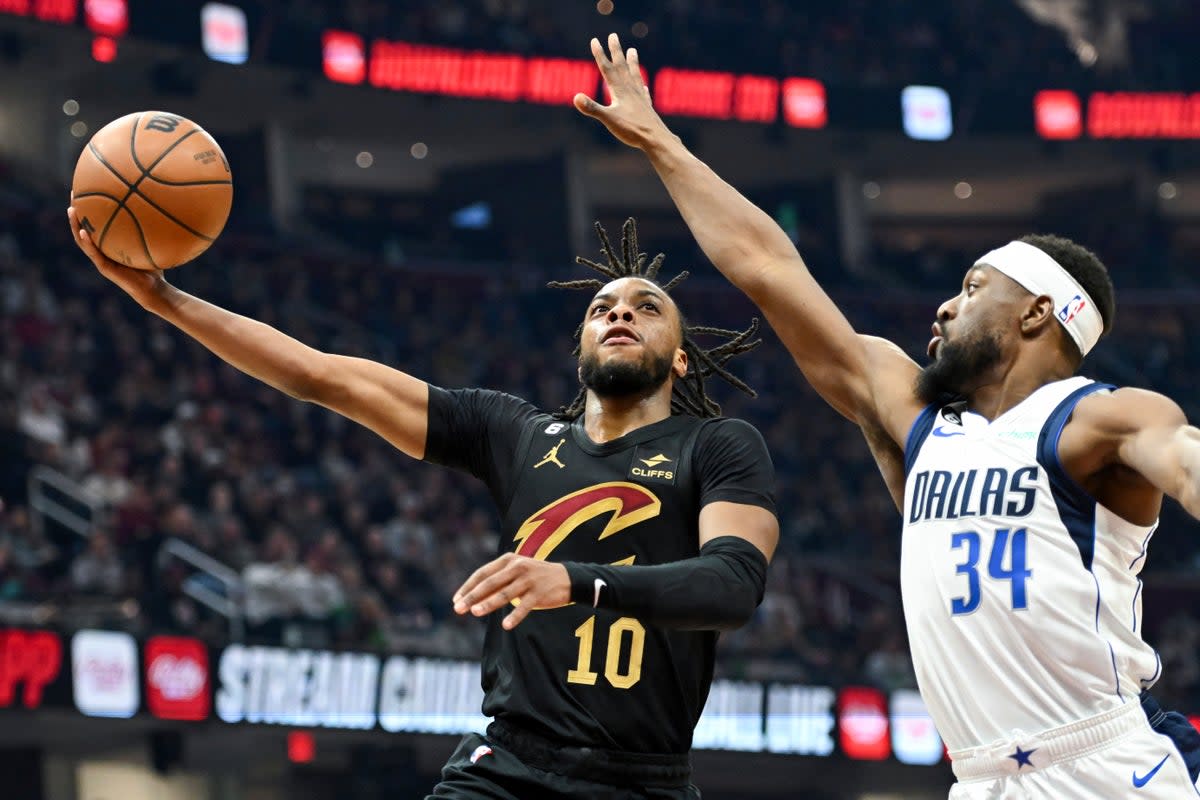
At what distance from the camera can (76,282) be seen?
18156 mm

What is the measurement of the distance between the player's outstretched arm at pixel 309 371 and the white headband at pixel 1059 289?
177cm

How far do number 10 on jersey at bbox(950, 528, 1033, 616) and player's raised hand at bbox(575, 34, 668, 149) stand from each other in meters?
1.57

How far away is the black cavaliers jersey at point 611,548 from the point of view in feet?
14.3

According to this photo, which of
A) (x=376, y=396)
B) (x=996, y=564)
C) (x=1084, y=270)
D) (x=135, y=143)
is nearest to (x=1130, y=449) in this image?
(x=996, y=564)

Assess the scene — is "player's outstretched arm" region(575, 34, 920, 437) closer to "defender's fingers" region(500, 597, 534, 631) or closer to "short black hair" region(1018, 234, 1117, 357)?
"short black hair" region(1018, 234, 1117, 357)

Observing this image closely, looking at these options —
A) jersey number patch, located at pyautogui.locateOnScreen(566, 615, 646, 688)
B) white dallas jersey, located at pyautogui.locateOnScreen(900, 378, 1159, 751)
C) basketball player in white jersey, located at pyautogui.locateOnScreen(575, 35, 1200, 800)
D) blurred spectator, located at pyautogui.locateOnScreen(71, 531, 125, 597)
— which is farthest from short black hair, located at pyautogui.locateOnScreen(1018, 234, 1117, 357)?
blurred spectator, located at pyautogui.locateOnScreen(71, 531, 125, 597)

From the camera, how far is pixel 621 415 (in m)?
4.80

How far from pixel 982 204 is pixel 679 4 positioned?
7.48 m

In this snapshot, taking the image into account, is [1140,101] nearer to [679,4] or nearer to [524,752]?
[679,4]

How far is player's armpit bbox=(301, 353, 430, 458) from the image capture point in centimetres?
481

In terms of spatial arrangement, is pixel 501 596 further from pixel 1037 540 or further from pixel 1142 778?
pixel 1142 778

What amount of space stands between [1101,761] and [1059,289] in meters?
1.21

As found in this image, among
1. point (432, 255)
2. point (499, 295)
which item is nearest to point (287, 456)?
point (499, 295)

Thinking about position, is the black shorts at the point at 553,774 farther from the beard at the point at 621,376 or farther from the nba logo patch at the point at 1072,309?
the nba logo patch at the point at 1072,309
